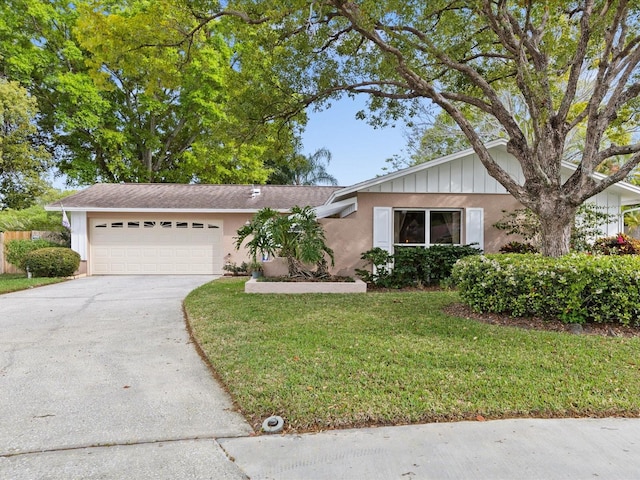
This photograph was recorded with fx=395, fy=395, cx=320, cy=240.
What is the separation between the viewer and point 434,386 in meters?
3.67

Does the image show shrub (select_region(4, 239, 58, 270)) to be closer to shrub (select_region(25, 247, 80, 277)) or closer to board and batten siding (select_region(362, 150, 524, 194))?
shrub (select_region(25, 247, 80, 277))

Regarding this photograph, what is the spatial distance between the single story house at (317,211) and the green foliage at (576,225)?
25 centimetres

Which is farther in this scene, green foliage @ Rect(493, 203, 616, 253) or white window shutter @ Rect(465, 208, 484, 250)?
white window shutter @ Rect(465, 208, 484, 250)

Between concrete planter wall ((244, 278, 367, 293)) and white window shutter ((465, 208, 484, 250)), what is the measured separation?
3728 mm

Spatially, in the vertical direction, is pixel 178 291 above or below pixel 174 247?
below

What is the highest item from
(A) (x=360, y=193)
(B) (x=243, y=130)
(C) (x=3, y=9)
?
(C) (x=3, y=9)

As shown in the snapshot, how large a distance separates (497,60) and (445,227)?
4477 mm

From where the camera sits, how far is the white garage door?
14.8 meters

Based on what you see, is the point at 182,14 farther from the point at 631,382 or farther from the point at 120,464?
the point at 631,382

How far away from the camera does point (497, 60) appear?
995cm

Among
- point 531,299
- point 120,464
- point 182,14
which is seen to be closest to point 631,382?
point 531,299

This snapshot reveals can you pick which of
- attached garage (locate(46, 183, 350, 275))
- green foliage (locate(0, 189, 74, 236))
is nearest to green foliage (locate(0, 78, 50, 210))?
green foliage (locate(0, 189, 74, 236))

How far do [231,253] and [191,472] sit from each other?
41.8ft

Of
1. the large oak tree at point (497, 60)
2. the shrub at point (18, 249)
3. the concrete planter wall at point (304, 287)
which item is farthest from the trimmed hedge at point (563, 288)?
the shrub at point (18, 249)
